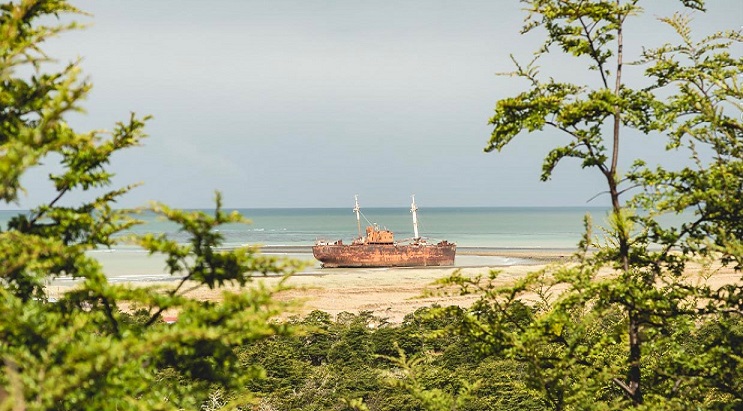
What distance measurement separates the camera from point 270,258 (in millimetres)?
5613

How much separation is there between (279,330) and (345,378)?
40.4 feet

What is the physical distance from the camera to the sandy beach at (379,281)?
1517 inches

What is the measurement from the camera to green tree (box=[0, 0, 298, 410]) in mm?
4570

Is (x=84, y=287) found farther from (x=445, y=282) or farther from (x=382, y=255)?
(x=382, y=255)

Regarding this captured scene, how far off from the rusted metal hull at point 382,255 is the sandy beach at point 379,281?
1.72 metres

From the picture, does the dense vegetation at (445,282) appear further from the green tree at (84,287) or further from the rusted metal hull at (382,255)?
the rusted metal hull at (382,255)

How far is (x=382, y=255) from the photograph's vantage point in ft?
222

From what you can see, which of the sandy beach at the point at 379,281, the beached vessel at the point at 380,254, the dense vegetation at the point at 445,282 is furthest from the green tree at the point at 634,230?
the beached vessel at the point at 380,254

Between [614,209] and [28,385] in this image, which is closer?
[28,385]

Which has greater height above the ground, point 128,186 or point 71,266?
point 128,186

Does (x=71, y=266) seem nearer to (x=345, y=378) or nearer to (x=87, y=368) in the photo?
(x=87, y=368)

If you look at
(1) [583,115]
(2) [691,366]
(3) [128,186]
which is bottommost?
(2) [691,366]

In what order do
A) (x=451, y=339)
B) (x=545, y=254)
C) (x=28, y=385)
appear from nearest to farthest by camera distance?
1. (x=28, y=385)
2. (x=451, y=339)
3. (x=545, y=254)

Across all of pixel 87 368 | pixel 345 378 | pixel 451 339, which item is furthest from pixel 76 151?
pixel 451 339
